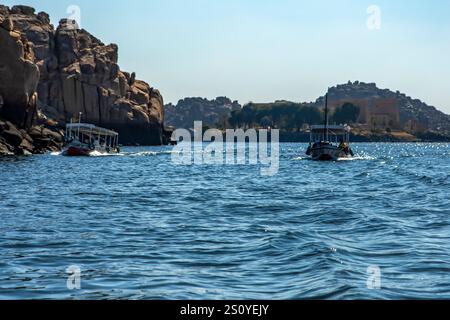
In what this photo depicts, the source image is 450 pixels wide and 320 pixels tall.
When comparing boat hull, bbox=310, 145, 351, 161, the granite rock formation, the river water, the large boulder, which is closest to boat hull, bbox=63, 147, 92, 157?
the granite rock formation

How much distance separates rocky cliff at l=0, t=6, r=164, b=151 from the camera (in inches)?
6211

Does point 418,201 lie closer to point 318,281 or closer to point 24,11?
point 318,281

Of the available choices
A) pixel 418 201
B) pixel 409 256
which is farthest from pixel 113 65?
pixel 409 256

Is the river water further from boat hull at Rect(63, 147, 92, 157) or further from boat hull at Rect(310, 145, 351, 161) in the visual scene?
boat hull at Rect(63, 147, 92, 157)

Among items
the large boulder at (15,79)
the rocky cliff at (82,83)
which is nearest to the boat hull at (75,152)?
the large boulder at (15,79)

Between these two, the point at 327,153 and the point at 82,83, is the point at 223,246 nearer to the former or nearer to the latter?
the point at 327,153

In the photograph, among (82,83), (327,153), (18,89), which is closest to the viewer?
(327,153)

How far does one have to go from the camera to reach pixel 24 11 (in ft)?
582

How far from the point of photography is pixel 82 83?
16150 cm

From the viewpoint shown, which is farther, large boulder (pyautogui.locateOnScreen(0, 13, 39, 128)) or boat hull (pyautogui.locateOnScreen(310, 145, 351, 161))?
large boulder (pyautogui.locateOnScreen(0, 13, 39, 128))

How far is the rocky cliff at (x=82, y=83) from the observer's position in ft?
518

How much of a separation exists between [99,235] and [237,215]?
6975 mm

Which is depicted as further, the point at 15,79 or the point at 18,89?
the point at 15,79

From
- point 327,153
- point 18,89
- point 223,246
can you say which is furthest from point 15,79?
point 223,246
